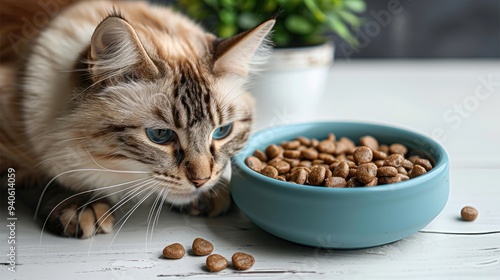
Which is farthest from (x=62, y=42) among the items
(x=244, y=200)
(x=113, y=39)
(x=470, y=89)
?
(x=470, y=89)

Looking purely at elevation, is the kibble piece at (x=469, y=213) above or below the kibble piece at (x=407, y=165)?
below

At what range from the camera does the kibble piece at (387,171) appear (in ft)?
3.62

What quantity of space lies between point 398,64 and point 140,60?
155 centimetres

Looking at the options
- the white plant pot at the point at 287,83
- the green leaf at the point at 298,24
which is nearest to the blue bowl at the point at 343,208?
the white plant pot at the point at 287,83

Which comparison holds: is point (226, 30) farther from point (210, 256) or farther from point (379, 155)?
point (210, 256)

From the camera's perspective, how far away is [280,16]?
1.80 meters

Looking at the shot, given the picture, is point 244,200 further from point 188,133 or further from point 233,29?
point 233,29

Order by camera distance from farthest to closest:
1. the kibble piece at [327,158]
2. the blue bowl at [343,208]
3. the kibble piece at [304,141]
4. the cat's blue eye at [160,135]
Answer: the kibble piece at [304,141] < the kibble piece at [327,158] < the cat's blue eye at [160,135] < the blue bowl at [343,208]

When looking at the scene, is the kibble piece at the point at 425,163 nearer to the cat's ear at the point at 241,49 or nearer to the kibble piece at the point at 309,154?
the kibble piece at the point at 309,154

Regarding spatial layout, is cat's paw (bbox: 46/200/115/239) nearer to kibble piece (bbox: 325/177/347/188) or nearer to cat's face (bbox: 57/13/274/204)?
cat's face (bbox: 57/13/274/204)

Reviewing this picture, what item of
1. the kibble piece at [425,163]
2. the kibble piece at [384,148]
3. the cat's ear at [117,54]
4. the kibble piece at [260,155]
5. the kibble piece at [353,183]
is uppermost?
the cat's ear at [117,54]

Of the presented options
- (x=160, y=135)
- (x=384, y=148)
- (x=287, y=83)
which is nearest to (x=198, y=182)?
(x=160, y=135)

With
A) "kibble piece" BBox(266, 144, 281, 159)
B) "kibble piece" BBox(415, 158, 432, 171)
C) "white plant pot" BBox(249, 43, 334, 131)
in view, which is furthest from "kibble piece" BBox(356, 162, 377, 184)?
"white plant pot" BBox(249, 43, 334, 131)

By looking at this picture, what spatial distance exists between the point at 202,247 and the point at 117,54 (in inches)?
15.4
